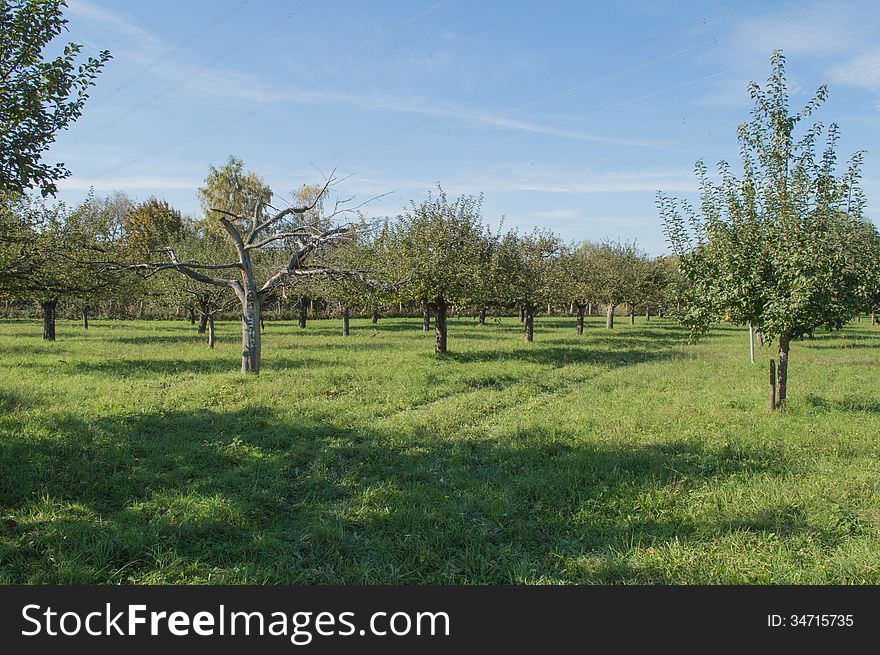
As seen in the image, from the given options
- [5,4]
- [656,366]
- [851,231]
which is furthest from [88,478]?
[656,366]

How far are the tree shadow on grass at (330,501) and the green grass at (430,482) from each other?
0.03 meters

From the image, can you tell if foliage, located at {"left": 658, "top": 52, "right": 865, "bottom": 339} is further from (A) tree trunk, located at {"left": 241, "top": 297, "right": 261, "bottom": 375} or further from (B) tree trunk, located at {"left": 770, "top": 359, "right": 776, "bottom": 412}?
(A) tree trunk, located at {"left": 241, "top": 297, "right": 261, "bottom": 375}

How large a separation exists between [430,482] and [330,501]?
1.59m

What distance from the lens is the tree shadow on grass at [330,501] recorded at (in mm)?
5699

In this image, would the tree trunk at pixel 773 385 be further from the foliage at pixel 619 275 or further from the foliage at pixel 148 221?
the foliage at pixel 148 221

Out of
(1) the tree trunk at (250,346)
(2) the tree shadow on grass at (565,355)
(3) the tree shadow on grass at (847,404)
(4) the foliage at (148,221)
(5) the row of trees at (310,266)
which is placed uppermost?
(4) the foliage at (148,221)

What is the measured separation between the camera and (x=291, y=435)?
10.6 metres

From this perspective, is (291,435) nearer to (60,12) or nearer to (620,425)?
(620,425)

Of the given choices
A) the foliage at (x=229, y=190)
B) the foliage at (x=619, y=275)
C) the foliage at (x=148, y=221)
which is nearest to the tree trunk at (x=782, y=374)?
the foliage at (x=619, y=275)

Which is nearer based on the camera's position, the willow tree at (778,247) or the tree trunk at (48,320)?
the willow tree at (778,247)

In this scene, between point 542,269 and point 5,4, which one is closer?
point 5,4

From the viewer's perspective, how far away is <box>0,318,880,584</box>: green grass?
18.7 feet

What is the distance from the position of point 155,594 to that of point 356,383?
37.5 ft

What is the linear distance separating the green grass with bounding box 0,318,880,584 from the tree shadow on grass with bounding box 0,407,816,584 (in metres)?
0.03
